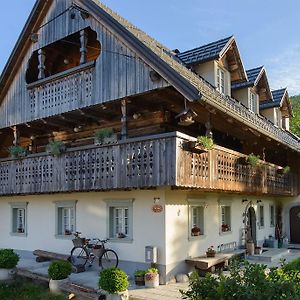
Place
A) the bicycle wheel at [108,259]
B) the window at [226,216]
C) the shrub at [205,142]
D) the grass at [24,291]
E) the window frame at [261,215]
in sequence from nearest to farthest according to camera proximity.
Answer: the shrub at [205,142] → the grass at [24,291] → the bicycle wheel at [108,259] → the window at [226,216] → the window frame at [261,215]

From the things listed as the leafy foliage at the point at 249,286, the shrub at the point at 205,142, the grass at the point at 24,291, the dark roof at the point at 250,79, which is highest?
the dark roof at the point at 250,79

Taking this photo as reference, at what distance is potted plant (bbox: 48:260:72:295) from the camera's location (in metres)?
11.6

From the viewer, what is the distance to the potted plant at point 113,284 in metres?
9.88

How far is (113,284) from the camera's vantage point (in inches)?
389

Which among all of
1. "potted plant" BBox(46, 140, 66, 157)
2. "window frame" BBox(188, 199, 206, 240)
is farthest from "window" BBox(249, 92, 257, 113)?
"potted plant" BBox(46, 140, 66, 157)

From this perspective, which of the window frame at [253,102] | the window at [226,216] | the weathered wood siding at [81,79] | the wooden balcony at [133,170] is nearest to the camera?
the wooden balcony at [133,170]

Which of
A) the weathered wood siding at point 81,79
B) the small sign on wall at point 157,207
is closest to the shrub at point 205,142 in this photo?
the weathered wood siding at point 81,79

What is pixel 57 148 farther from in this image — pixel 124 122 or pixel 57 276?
pixel 57 276

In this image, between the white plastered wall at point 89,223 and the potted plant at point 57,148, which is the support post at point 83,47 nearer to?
the potted plant at point 57,148

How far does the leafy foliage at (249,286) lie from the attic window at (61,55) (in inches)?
435

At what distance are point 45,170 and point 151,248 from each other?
16.2 ft

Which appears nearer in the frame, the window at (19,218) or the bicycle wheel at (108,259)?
the bicycle wheel at (108,259)

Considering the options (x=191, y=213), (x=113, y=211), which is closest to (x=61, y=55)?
(x=113, y=211)

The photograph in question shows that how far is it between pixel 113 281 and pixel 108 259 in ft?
12.1
